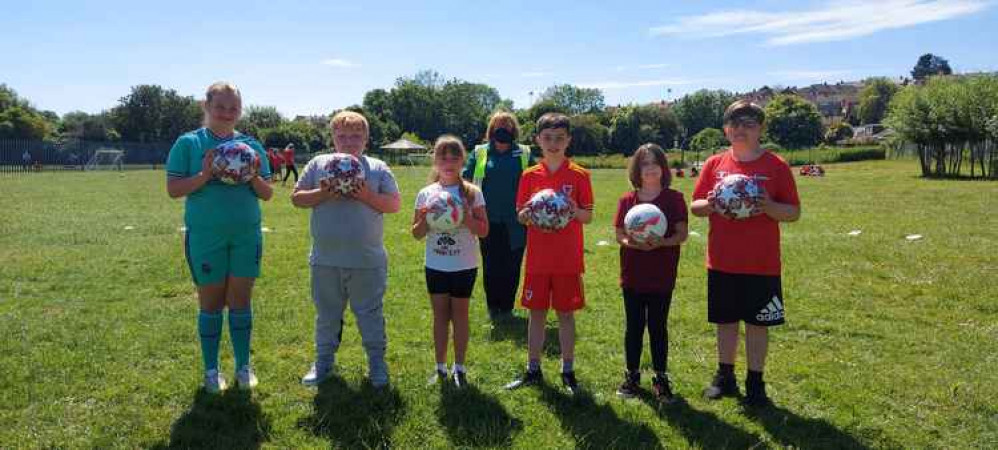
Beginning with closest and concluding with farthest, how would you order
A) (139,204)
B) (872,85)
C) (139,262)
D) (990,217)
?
(139,262), (990,217), (139,204), (872,85)

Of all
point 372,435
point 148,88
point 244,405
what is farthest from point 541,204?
point 148,88

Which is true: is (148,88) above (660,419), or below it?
above

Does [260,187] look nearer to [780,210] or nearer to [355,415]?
[355,415]

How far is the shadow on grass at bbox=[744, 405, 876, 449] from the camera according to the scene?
13.4ft

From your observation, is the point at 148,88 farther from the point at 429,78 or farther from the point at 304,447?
the point at 304,447

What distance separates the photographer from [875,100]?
114375mm

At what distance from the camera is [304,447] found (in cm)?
395

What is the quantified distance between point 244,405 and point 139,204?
1700 centimetres

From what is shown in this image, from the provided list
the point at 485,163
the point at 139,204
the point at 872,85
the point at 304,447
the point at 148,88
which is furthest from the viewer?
the point at 872,85

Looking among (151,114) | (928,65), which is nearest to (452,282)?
(151,114)

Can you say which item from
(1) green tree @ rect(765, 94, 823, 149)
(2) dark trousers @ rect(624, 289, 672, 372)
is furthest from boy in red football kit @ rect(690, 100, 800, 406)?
(1) green tree @ rect(765, 94, 823, 149)

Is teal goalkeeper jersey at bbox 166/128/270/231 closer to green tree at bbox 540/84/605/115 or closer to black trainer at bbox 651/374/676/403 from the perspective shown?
black trainer at bbox 651/374/676/403

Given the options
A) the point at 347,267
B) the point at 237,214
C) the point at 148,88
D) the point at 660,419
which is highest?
the point at 148,88

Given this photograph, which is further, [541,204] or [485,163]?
[485,163]
